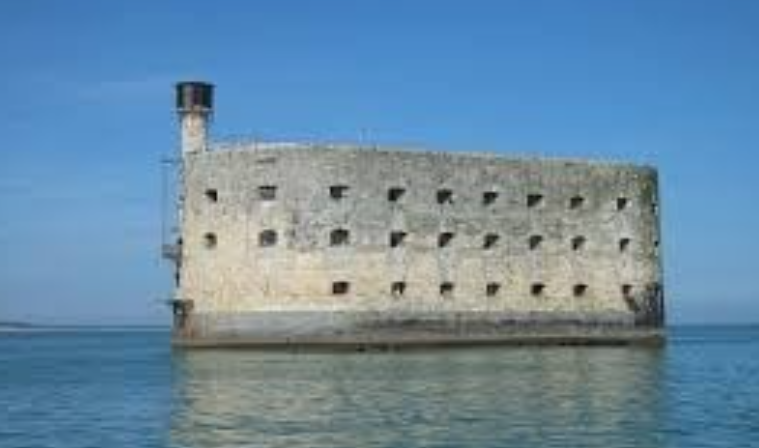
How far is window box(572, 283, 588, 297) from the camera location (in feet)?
129

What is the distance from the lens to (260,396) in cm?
2305

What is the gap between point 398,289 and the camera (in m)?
36.4

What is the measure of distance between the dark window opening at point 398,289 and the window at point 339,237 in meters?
1.65

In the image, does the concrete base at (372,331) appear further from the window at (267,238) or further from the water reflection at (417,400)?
the window at (267,238)

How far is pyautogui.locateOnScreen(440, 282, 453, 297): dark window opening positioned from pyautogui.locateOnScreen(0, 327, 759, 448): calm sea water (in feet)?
9.31

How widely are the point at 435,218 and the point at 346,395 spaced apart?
1446 centimetres

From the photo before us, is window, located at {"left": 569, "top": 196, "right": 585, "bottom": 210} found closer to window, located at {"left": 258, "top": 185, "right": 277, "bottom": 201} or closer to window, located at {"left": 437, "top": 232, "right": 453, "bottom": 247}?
window, located at {"left": 437, "top": 232, "right": 453, "bottom": 247}

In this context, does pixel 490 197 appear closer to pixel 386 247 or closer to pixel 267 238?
pixel 386 247

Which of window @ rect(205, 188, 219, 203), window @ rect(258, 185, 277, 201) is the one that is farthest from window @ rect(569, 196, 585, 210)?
window @ rect(205, 188, 219, 203)

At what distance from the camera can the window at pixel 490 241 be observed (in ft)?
124

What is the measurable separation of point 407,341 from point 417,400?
14394mm

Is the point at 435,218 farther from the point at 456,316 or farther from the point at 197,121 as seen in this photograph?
the point at 197,121

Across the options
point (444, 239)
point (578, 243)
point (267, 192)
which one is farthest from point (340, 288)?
point (578, 243)

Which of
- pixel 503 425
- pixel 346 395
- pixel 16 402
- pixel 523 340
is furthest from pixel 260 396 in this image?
pixel 523 340
